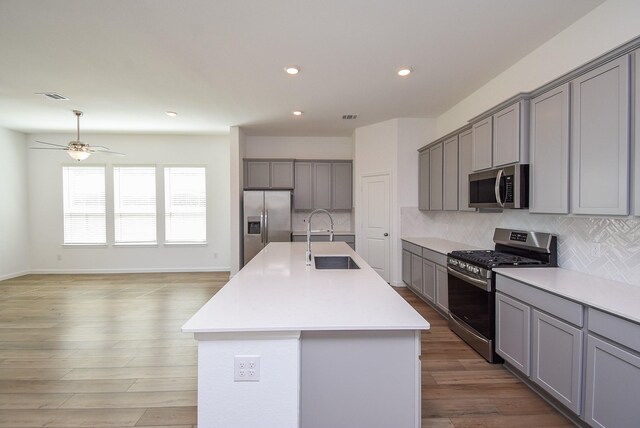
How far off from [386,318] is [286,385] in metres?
0.56

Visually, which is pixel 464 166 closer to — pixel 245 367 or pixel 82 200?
pixel 245 367

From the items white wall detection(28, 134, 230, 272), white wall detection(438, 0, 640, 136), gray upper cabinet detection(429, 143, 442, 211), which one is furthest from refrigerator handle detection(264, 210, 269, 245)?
white wall detection(438, 0, 640, 136)

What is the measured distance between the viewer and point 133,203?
242 inches

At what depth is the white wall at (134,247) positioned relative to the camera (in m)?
6.05

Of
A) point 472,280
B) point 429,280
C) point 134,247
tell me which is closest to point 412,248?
point 429,280

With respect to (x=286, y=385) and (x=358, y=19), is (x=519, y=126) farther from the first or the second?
(x=286, y=385)

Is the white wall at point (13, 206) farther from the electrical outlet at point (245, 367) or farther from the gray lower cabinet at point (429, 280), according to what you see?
the gray lower cabinet at point (429, 280)

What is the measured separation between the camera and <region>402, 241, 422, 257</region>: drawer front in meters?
4.16

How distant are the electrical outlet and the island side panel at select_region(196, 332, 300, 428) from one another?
0.05ft

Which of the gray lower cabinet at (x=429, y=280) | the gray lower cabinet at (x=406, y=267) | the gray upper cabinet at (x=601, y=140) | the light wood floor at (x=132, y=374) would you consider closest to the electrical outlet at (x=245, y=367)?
the light wood floor at (x=132, y=374)

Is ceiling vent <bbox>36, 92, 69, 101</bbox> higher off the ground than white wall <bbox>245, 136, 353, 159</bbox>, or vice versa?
ceiling vent <bbox>36, 92, 69, 101</bbox>

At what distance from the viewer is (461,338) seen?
9.89ft

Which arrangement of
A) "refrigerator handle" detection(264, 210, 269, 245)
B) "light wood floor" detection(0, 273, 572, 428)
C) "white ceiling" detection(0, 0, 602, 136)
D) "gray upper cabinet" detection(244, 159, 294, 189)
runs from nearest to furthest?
"light wood floor" detection(0, 273, 572, 428) < "white ceiling" detection(0, 0, 602, 136) < "refrigerator handle" detection(264, 210, 269, 245) < "gray upper cabinet" detection(244, 159, 294, 189)

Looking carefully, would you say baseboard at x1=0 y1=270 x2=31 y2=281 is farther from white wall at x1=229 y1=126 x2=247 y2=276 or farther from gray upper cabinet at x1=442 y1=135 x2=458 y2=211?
gray upper cabinet at x1=442 y1=135 x2=458 y2=211
